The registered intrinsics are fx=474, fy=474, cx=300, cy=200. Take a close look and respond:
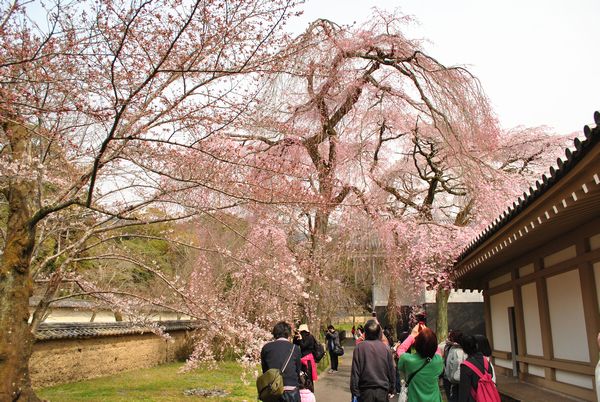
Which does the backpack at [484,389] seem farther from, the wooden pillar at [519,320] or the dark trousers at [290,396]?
the wooden pillar at [519,320]

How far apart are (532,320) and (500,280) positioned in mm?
2181

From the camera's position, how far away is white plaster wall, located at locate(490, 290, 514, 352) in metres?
10.6

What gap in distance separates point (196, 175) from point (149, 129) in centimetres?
76

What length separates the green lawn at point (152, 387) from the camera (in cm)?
943

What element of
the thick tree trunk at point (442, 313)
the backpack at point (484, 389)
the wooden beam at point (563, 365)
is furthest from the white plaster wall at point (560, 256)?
the thick tree trunk at point (442, 313)

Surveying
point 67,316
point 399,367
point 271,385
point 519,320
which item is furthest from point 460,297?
point 271,385

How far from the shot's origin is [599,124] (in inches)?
142

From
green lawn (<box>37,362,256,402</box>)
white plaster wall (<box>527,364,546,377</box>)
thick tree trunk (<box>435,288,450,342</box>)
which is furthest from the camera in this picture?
thick tree trunk (<box>435,288,450,342</box>)

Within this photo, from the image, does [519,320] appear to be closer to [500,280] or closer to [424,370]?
[500,280]

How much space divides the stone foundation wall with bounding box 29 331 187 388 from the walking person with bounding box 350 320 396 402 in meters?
5.24

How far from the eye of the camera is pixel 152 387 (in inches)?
431

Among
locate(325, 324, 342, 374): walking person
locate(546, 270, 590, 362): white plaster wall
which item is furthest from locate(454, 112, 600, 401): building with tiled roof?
locate(325, 324, 342, 374): walking person

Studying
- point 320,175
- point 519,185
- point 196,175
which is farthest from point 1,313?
point 519,185

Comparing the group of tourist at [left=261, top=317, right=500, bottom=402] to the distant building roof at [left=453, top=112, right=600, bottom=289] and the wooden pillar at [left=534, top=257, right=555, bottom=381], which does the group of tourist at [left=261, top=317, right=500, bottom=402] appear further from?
the wooden pillar at [left=534, top=257, right=555, bottom=381]
